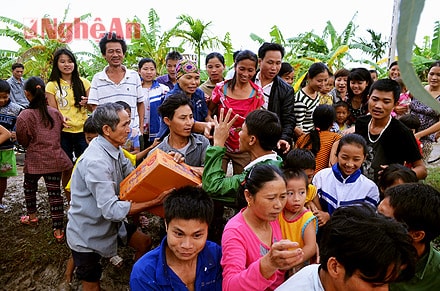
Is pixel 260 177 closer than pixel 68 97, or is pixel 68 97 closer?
pixel 260 177

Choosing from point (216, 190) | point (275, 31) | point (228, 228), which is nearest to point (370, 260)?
point (228, 228)

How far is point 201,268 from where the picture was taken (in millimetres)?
1749

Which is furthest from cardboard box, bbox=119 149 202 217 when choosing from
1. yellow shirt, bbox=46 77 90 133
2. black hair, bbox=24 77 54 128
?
yellow shirt, bbox=46 77 90 133

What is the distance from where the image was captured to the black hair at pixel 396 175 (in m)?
2.15

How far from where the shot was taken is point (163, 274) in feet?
5.40

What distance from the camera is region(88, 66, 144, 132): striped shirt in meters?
3.54

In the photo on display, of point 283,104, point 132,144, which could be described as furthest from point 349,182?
point 132,144

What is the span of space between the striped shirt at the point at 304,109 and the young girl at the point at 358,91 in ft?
1.43

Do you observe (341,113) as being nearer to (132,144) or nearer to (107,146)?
(132,144)

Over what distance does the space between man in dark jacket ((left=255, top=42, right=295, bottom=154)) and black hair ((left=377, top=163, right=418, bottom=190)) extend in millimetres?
1019

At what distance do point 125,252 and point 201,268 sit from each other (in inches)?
72.6

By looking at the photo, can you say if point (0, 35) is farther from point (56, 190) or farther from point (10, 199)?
point (56, 190)

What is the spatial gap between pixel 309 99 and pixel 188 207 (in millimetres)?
2260

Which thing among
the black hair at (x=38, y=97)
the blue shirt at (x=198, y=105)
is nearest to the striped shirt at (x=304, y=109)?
the blue shirt at (x=198, y=105)
